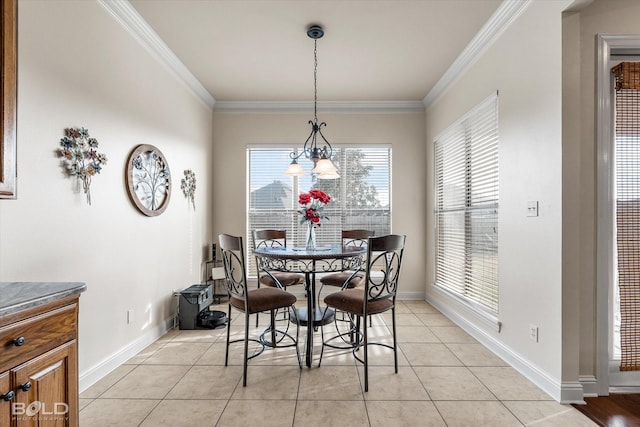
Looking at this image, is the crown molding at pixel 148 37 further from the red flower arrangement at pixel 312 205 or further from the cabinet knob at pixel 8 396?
the cabinet knob at pixel 8 396

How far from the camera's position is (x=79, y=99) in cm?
221

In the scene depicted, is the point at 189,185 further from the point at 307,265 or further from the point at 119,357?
the point at 307,265

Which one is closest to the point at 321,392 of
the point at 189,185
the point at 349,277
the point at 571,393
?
the point at 349,277

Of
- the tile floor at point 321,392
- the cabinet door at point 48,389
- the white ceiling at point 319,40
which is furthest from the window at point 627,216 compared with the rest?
the cabinet door at point 48,389

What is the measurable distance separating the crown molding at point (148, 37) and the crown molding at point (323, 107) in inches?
27.8

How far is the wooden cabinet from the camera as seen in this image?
1038mm

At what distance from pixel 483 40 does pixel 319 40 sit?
1.57 meters

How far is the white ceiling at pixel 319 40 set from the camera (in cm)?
267

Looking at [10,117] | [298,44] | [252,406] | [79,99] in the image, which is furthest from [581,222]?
[79,99]

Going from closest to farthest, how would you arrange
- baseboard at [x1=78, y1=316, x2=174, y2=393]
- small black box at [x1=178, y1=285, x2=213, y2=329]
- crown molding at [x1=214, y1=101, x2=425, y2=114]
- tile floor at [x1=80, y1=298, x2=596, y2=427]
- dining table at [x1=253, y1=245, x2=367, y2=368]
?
tile floor at [x1=80, y1=298, x2=596, y2=427]
baseboard at [x1=78, y1=316, x2=174, y2=393]
dining table at [x1=253, y1=245, x2=367, y2=368]
small black box at [x1=178, y1=285, x2=213, y2=329]
crown molding at [x1=214, y1=101, x2=425, y2=114]

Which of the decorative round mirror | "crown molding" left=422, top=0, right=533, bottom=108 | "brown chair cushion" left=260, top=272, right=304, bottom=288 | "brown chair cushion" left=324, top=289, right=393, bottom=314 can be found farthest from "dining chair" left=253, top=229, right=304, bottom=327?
"crown molding" left=422, top=0, right=533, bottom=108

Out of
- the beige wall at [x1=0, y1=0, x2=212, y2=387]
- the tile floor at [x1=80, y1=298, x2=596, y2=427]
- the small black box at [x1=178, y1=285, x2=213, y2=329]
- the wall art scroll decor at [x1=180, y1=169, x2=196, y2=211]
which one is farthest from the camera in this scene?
the wall art scroll decor at [x1=180, y1=169, x2=196, y2=211]

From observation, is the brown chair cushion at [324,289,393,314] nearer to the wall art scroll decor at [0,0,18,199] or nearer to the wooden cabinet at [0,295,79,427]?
the wooden cabinet at [0,295,79,427]

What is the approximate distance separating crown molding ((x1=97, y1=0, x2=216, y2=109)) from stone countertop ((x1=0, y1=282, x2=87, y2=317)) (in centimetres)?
223
